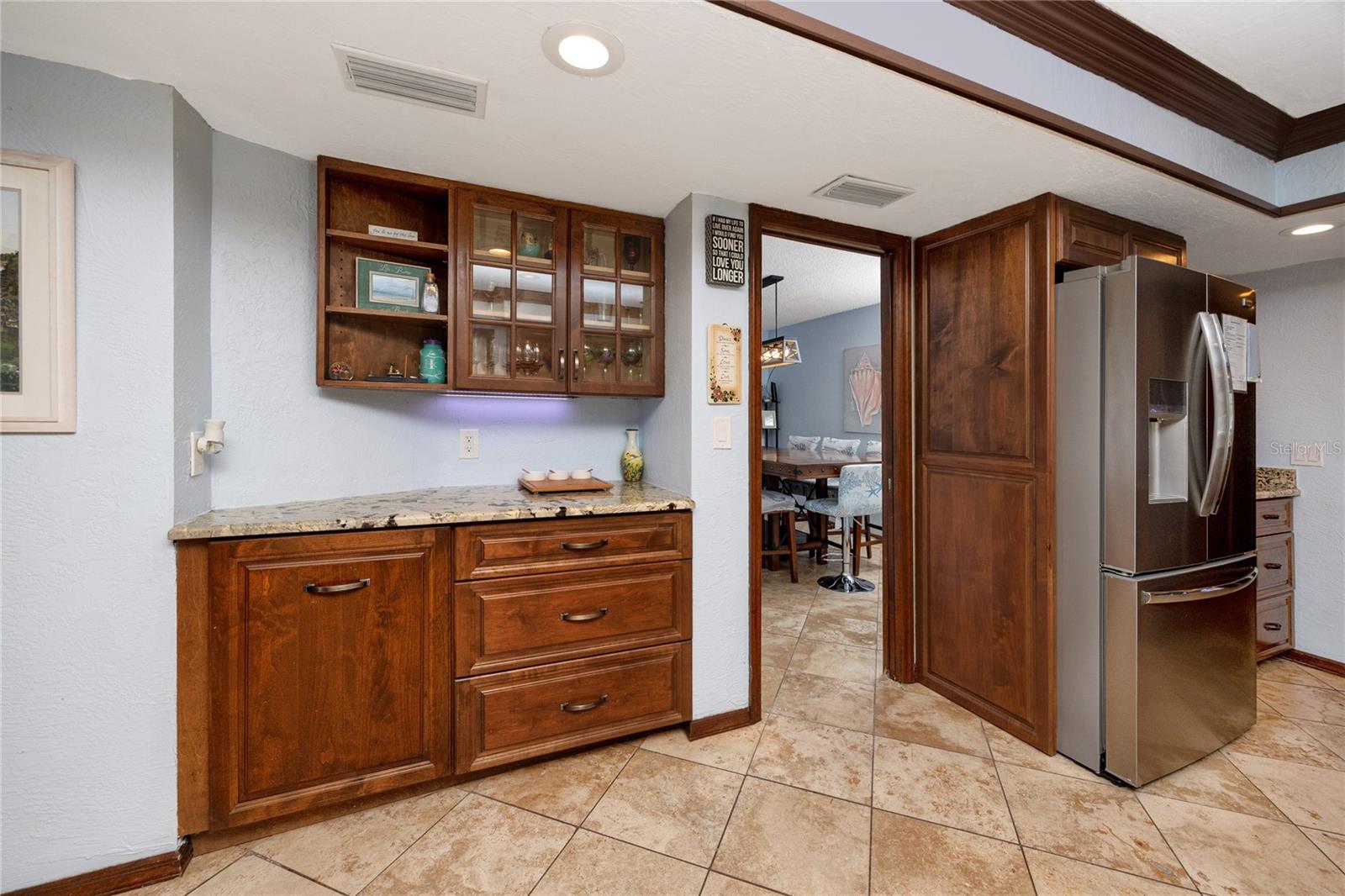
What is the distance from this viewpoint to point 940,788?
6.12ft

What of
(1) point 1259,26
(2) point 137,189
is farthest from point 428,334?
(1) point 1259,26

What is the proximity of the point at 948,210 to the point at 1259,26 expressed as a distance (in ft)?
2.96

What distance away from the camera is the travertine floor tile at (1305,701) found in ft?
7.59

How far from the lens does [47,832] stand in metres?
1.39

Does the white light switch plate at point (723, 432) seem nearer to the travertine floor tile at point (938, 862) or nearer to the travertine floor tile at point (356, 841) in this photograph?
the travertine floor tile at point (938, 862)

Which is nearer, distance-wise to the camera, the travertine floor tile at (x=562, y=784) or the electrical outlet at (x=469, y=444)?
the travertine floor tile at (x=562, y=784)

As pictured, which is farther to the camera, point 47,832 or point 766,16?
point 47,832

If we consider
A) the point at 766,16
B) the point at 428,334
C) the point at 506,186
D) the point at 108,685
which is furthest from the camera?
the point at 428,334

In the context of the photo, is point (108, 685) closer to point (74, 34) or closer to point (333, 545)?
point (333, 545)

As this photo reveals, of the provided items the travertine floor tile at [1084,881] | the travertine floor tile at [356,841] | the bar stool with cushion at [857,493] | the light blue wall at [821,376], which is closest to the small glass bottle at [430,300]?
the travertine floor tile at [356,841]

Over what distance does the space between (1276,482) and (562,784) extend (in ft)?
12.7

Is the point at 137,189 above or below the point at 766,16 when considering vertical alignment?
below

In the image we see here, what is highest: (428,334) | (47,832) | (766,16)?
(766,16)

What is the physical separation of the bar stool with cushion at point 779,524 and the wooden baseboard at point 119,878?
3.29m
